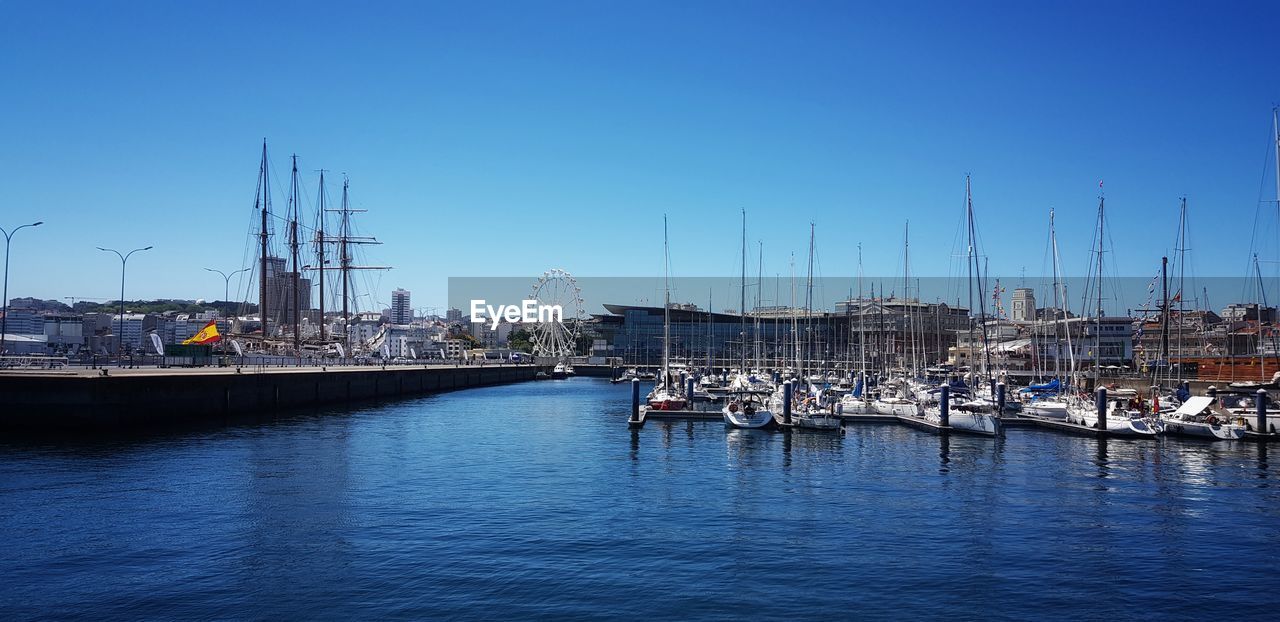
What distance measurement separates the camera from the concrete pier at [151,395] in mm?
49469

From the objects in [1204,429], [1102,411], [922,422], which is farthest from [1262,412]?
[922,422]

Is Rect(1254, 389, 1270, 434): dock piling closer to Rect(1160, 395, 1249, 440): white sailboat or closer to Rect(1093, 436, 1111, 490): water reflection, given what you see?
Rect(1160, 395, 1249, 440): white sailboat

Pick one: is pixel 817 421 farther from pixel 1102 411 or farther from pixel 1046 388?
pixel 1046 388

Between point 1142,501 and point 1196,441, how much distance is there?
25560 millimetres

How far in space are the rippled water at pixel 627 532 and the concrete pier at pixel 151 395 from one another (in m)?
4.49

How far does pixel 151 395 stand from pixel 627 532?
132 feet

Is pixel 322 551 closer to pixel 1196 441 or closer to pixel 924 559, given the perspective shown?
pixel 924 559

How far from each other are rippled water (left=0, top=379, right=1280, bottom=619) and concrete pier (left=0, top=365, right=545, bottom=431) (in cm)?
449

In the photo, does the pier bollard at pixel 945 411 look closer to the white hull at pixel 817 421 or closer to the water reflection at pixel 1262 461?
the white hull at pixel 817 421

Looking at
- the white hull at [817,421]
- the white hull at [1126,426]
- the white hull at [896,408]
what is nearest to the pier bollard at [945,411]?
the white hull at [896,408]

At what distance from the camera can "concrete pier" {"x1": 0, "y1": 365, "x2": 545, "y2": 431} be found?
162 feet

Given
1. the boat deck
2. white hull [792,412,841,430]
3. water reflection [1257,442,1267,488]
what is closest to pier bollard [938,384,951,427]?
the boat deck

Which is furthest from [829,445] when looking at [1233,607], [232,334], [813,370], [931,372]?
[813,370]

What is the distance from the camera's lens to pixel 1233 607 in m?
21.8
